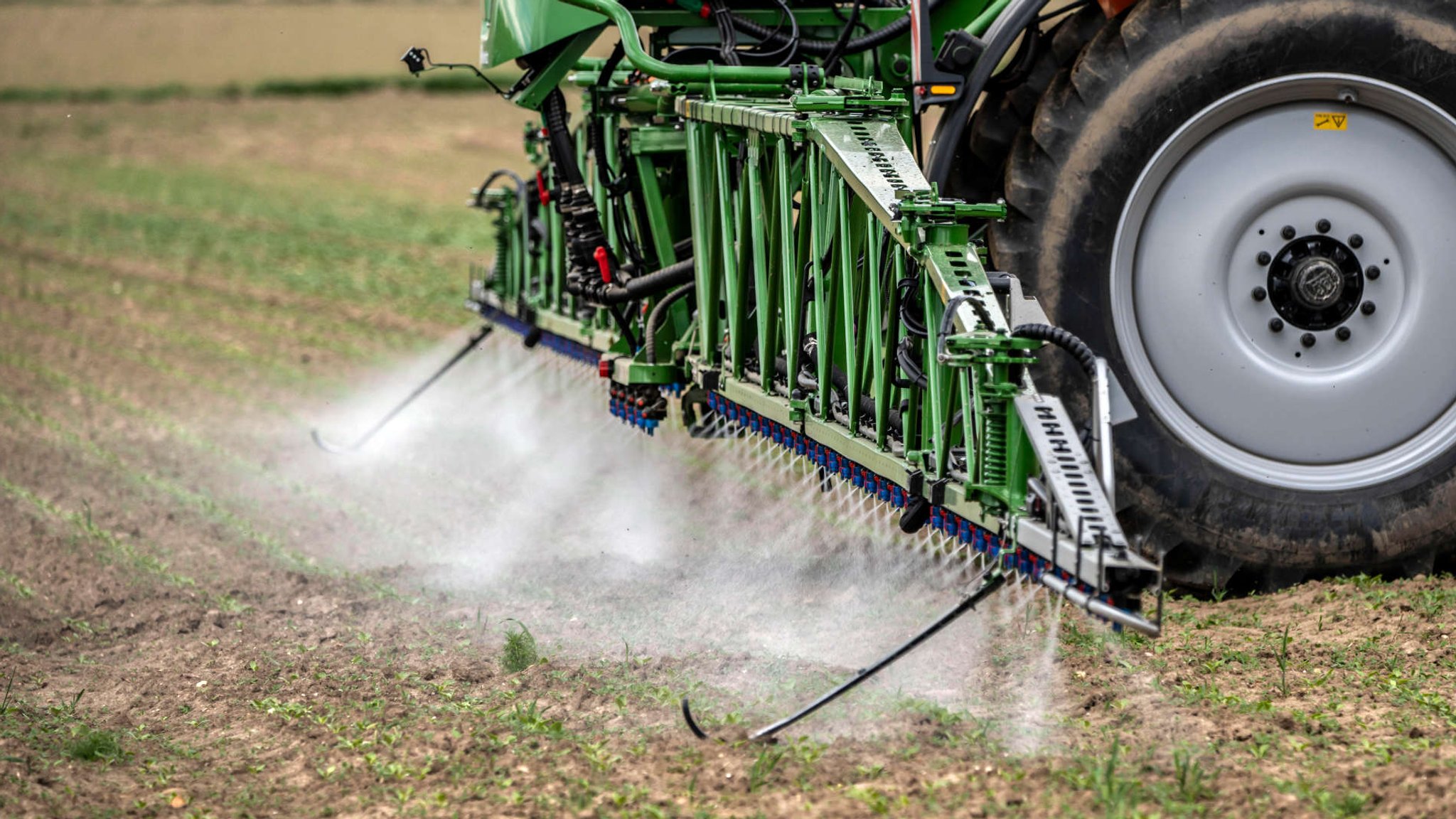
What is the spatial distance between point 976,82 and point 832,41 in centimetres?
125

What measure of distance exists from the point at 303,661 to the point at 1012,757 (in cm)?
234

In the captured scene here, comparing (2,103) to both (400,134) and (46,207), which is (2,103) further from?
(46,207)

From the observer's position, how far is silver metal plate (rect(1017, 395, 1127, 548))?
12.2ft

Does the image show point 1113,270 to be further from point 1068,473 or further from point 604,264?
point 604,264

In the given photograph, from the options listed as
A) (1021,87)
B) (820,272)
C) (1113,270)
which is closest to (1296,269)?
(1113,270)

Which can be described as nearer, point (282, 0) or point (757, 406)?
point (757, 406)

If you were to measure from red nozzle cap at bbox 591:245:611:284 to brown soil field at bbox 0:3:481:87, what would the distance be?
25.0 metres

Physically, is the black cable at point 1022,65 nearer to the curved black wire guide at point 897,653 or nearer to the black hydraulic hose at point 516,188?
the curved black wire guide at point 897,653

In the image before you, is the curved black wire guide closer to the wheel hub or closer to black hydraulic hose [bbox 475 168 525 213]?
the wheel hub

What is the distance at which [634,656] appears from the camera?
16.5 ft

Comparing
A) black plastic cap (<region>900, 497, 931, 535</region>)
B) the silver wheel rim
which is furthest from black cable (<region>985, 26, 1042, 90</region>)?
black plastic cap (<region>900, 497, 931, 535</region>)

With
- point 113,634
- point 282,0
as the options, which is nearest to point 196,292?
point 113,634

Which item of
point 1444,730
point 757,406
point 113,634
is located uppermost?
point 757,406

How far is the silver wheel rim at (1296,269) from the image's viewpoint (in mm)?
4969
